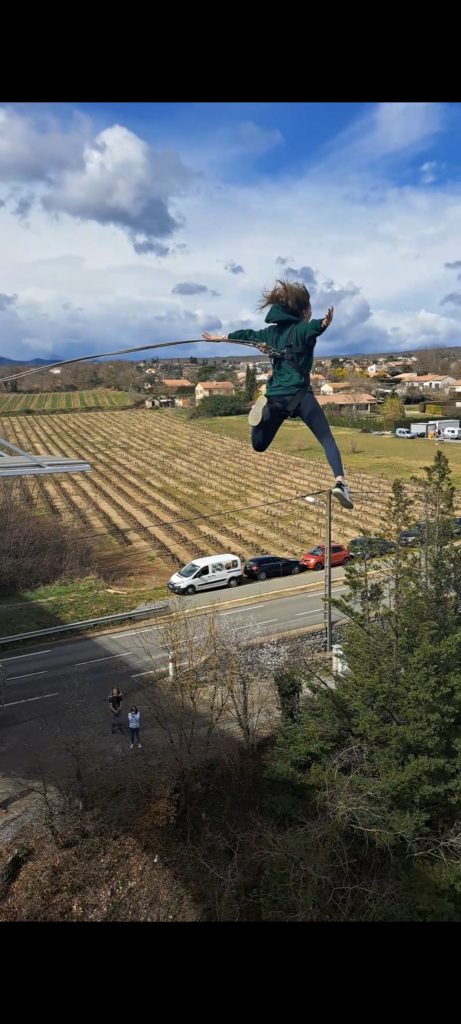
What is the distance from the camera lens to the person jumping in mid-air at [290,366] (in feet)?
18.9

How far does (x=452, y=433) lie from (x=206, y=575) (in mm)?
17325

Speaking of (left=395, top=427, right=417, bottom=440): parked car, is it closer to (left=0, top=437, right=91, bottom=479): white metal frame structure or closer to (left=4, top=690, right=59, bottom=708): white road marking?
(left=4, top=690, right=59, bottom=708): white road marking

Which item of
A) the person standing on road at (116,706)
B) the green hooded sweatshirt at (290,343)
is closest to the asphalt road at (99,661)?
the person standing on road at (116,706)

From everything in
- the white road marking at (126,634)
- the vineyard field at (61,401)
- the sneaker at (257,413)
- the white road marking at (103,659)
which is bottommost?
the white road marking at (103,659)

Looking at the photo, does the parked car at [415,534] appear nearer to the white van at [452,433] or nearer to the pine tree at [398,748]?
the pine tree at [398,748]

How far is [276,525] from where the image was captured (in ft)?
113

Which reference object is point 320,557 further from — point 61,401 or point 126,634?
point 61,401

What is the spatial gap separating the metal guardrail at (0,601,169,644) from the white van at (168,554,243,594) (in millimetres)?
969

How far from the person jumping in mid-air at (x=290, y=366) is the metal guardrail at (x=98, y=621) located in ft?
59.0
